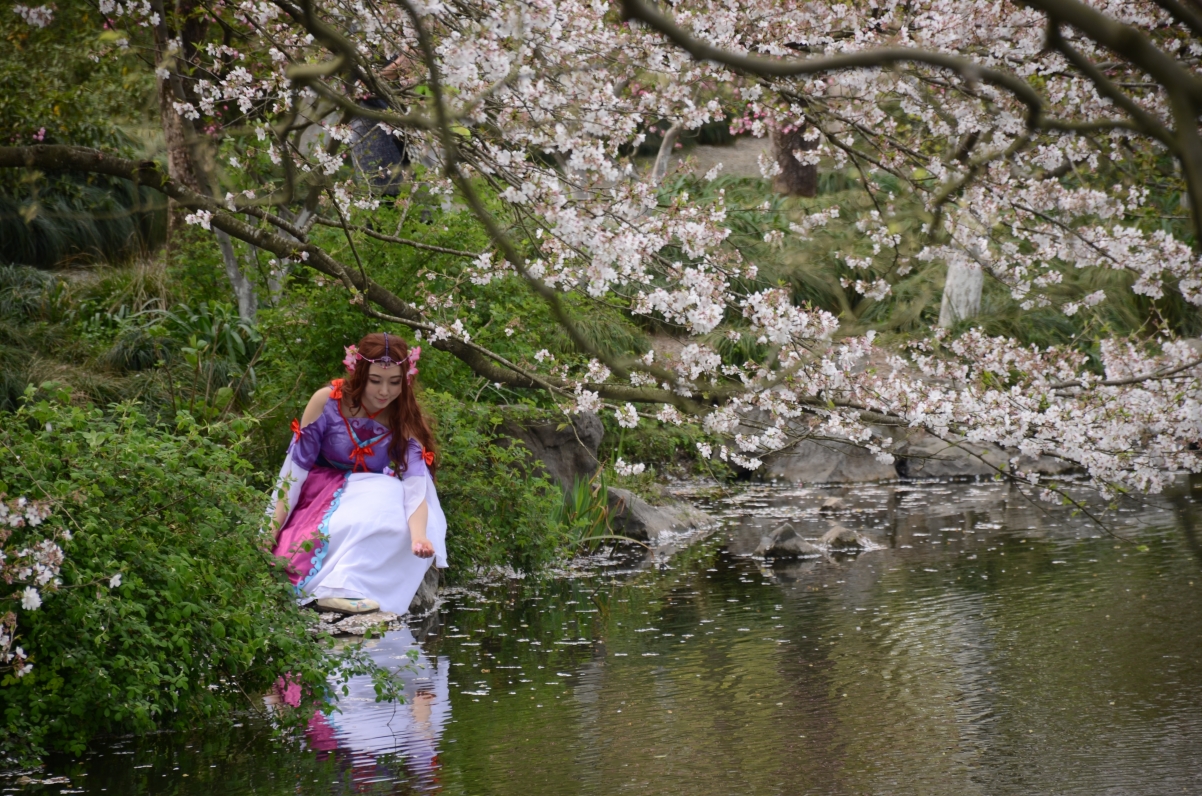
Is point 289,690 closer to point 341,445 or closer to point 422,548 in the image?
point 422,548

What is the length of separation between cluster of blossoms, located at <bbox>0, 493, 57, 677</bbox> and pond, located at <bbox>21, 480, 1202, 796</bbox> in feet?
1.69

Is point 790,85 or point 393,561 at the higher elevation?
point 790,85

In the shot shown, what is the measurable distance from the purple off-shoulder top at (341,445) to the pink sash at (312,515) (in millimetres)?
77

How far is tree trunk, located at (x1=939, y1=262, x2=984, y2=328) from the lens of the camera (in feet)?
51.1

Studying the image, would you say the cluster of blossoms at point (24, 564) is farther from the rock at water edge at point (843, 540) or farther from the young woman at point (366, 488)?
the rock at water edge at point (843, 540)

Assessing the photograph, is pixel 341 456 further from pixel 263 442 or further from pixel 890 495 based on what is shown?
pixel 890 495

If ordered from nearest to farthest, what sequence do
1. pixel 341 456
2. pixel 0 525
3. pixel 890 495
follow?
pixel 0 525
pixel 341 456
pixel 890 495

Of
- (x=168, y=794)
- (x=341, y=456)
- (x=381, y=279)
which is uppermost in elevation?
(x=381, y=279)

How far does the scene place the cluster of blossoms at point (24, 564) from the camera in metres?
3.59

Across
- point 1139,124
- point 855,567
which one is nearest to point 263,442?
point 855,567

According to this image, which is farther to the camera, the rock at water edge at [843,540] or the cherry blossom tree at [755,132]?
the rock at water edge at [843,540]

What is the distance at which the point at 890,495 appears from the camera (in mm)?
11312

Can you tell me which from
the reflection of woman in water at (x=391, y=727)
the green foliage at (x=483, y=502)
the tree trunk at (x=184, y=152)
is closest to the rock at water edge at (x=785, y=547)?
the green foliage at (x=483, y=502)

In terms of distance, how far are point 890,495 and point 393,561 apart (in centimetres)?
621
